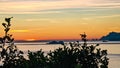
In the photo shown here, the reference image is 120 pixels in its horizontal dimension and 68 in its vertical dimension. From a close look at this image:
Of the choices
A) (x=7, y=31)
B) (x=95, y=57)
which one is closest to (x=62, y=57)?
(x=95, y=57)

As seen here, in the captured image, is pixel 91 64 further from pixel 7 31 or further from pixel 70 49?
pixel 7 31

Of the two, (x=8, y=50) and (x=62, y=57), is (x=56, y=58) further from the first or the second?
(x=8, y=50)

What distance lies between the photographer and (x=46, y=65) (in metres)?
23.9

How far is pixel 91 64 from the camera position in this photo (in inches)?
953

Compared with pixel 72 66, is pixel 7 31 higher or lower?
higher

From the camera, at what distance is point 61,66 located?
23.7 meters

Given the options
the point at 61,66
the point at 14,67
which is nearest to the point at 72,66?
the point at 61,66

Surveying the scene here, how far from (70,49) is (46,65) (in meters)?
1.79

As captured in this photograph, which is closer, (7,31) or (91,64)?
(7,31)

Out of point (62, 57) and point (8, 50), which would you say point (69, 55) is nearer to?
point (62, 57)

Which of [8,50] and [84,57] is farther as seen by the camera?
[84,57]

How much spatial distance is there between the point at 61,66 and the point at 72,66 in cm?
67

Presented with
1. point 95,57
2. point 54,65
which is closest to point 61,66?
point 54,65

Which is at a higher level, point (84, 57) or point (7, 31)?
point (7, 31)
